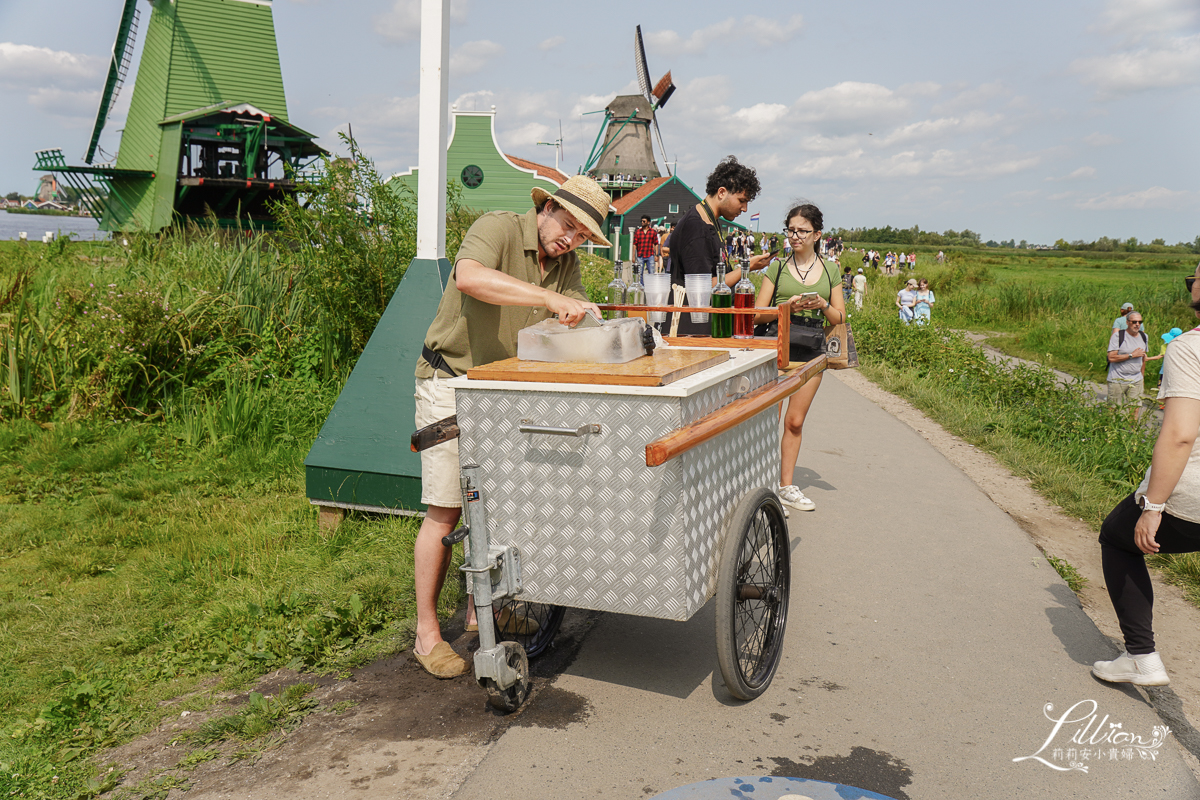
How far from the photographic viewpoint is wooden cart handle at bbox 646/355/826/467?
8.20 feet

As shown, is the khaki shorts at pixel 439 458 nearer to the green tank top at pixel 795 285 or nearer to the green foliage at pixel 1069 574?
the green tank top at pixel 795 285

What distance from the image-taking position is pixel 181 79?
29391mm

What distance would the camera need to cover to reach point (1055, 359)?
20.1 m

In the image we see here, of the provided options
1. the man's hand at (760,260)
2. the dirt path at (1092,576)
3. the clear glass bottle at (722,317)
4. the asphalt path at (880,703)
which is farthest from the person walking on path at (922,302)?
the clear glass bottle at (722,317)

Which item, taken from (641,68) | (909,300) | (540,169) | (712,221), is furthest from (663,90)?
(712,221)

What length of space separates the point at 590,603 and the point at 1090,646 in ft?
8.11

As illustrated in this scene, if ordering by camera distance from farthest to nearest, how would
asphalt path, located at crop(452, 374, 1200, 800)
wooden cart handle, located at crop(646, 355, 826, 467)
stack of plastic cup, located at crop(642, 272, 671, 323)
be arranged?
stack of plastic cup, located at crop(642, 272, 671, 323) → asphalt path, located at crop(452, 374, 1200, 800) → wooden cart handle, located at crop(646, 355, 826, 467)

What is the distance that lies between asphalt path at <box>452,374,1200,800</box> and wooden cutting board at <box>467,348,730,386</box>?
50.6 inches

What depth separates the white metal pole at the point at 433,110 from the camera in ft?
15.2

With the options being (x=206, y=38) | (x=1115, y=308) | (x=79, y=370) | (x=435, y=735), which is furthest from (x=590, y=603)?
(x=206, y=38)

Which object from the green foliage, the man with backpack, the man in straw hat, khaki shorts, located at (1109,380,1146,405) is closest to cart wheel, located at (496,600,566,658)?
the man in straw hat

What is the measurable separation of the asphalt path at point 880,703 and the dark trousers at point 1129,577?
0.88ft

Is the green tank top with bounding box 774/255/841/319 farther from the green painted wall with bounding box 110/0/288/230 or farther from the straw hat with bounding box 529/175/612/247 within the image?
the green painted wall with bounding box 110/0/288/230

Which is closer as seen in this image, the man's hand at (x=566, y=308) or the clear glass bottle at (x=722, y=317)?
the man's hand at (x=566, y=308)
